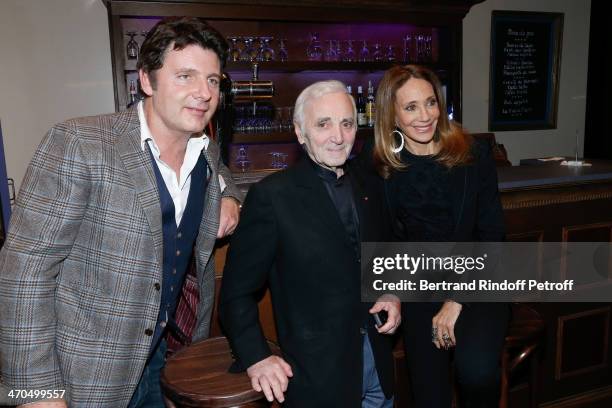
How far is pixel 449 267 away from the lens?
189 centimetres

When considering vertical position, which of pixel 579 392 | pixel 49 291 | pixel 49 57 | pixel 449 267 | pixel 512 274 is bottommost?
pixel 579 392

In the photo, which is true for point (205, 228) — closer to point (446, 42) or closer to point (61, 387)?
point (61, 387)

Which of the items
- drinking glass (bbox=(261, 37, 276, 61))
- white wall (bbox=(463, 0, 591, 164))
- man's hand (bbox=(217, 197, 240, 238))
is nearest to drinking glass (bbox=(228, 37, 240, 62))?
drinking glass (bbox=(261, 37, 276, 61))

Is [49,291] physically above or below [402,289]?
above

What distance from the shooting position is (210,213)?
166cm

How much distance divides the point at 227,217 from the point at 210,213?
0.07 meters

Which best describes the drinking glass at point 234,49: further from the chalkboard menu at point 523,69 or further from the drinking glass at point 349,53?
the chalkboard menu at point 523,69

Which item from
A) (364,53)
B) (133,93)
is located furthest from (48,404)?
(364,53)

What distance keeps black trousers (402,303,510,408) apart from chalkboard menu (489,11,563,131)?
388 centimetres

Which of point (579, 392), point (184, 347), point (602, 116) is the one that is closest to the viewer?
point (184, 347)

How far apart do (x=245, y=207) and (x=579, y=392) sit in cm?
208

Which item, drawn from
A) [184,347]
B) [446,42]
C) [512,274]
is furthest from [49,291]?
[446,42]

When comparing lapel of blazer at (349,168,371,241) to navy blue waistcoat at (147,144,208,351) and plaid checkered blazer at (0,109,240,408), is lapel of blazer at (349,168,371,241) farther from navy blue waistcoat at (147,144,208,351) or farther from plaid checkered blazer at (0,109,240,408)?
plaid checkered blazer at (0,109,240,408)

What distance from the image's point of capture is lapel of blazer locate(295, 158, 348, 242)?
4.98ft
